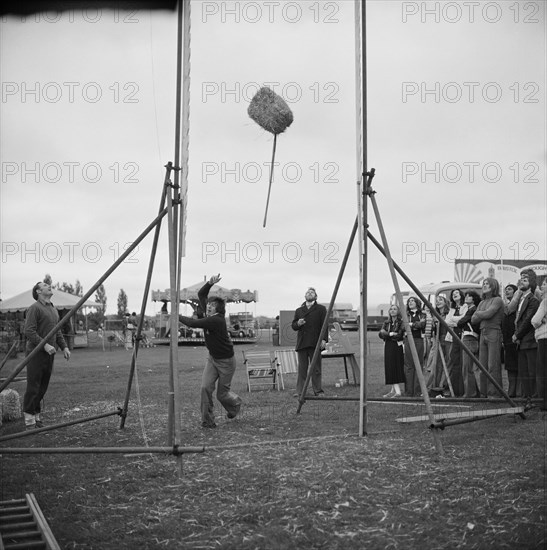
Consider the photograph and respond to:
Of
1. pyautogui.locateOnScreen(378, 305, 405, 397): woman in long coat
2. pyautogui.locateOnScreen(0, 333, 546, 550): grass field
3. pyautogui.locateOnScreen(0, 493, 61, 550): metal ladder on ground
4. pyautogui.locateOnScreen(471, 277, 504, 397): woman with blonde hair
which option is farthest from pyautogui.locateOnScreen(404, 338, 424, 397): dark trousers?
pyautogui.locateOnScreen(0, 493, 61, 550): metal ladder on ground

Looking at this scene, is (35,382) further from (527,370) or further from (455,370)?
(527,370)

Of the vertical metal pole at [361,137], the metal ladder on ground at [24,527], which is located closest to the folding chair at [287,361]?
the vertical metal pole at [361,137]

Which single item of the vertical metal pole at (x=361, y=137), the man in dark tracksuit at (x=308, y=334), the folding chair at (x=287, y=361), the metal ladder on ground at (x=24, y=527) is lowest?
the metal ladder on ground at (x=24, y=527)

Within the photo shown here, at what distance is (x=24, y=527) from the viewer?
444 centimetres

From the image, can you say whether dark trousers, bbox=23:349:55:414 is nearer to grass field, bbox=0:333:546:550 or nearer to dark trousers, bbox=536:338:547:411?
grass field, bbox=0:333:546:550

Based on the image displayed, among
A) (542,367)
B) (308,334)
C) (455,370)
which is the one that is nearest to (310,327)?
(308,334)

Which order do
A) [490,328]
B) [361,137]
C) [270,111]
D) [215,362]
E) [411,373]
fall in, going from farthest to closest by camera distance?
[411,373]
[270,111]
[490,328]
[215,362]
[361,137]

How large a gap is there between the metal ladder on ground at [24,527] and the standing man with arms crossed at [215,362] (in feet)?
11.8

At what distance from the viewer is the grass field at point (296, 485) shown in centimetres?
430

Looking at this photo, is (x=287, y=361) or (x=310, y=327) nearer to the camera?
(x=310, y=327)

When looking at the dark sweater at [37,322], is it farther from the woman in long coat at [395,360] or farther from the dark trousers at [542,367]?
the dark trousers at [542,367]

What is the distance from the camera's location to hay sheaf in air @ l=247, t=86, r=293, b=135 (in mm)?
10047

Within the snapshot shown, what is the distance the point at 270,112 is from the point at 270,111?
16mm

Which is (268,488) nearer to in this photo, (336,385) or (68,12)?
(68,12)
